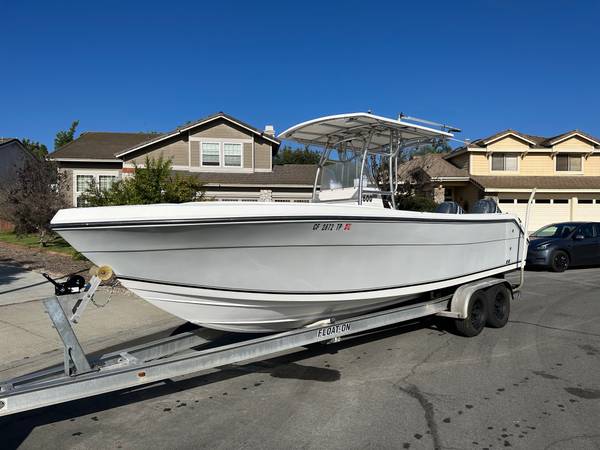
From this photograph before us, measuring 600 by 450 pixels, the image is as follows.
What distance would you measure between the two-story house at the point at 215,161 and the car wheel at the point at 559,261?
1059cm

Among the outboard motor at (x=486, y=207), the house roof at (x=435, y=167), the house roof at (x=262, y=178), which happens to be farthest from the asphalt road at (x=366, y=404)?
the house roof at (x=435, y=167)

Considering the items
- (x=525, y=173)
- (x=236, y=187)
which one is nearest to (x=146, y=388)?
(x=236, y=187)

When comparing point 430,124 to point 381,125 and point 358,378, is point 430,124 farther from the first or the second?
point 358,378

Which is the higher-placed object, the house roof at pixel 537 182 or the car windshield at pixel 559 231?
the house roof at pixel 537 182

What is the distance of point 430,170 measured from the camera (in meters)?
26.2

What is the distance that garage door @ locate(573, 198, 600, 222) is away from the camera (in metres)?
25.9

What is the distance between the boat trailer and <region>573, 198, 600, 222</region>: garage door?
24517mm

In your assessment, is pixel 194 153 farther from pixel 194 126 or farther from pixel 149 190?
pixel 149 190

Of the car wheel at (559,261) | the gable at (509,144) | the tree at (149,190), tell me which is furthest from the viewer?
the gable at (509,144)

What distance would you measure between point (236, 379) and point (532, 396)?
2.88 meters

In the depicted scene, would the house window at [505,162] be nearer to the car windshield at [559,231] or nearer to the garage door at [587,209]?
the garage door at [587,209]

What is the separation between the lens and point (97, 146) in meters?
25.4

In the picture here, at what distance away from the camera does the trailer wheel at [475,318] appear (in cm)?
654

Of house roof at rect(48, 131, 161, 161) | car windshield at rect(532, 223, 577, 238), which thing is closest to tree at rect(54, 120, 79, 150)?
house roof at rect(48, 131, 161, 161)
